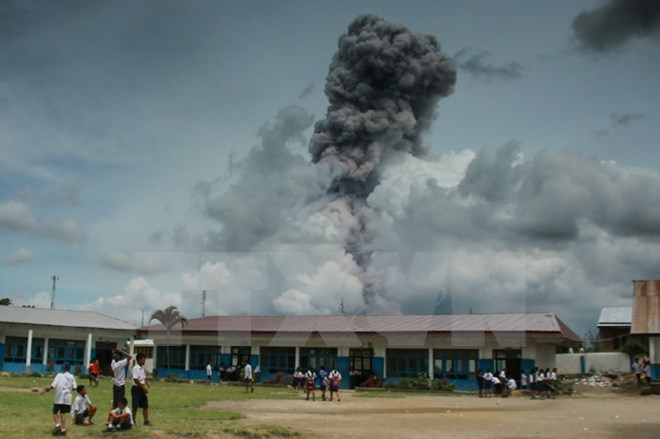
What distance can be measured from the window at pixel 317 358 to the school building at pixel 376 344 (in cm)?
5

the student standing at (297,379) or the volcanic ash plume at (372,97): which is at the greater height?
the volcanic ash plume at (372,97)

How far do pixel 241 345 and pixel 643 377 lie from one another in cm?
2120

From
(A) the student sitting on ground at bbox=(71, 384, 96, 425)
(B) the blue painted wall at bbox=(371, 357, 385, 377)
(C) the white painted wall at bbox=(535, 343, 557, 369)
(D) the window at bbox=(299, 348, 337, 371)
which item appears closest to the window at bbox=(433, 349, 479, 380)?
(B) the blue painted wall at bbox=(371, 357, 385, 377)

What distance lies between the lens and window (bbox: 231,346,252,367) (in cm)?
4095

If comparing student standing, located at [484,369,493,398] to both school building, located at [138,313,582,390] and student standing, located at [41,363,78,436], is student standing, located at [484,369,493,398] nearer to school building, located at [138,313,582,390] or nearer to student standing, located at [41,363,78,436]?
school building, located at [138,313,582,390]

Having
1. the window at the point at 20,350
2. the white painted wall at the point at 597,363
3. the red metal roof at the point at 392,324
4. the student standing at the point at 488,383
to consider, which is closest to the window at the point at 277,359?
the red metal roof at the point at 392,324

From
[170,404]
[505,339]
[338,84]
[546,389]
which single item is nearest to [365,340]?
[505,339]

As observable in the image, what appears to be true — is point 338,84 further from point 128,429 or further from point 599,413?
point 128,429

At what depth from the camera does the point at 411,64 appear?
75500 millimetres

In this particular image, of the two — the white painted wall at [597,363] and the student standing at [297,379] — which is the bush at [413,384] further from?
the white painted wall at [597,363]

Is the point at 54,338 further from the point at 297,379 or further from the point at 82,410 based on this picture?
the point at 82,410

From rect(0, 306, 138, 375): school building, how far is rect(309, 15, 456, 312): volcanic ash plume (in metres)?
30.8

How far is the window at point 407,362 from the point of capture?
36250 mm

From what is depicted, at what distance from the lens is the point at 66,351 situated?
150 feet
